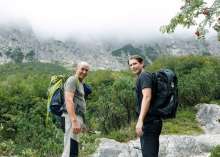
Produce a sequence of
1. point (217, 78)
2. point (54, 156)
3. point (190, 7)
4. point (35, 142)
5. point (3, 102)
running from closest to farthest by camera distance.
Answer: point (190, 7)
point (54, 156)
point (35, 142)
point (3, 102)
point (217, 78)

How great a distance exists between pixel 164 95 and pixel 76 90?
1.79 metres

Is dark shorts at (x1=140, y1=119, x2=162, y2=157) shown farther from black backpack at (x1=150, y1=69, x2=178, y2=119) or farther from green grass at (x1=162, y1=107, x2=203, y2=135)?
green grass at (x1=162, y1=107, x2=203, y2=135)

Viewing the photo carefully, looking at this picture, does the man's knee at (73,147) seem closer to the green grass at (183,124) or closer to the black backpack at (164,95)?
the black backpack at (164,95)

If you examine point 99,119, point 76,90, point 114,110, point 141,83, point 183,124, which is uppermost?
point 141,83

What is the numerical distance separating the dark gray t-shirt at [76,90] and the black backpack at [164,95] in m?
1.58

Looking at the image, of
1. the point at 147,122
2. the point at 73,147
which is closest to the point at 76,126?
the point at 73,147

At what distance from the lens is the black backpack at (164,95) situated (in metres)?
6.99

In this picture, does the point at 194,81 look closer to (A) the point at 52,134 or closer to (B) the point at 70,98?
(A) the point at 52,134

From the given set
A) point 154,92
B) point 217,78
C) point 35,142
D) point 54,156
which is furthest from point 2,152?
point 217,78

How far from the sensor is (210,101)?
34.7m

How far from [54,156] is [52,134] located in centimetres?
162

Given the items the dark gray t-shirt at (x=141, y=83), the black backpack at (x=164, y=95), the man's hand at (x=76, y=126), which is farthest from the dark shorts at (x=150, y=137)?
the man's hand at (x=76, y=126)

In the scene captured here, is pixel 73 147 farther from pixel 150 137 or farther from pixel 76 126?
pixel 150 137

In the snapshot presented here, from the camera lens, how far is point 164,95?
7023 mm
